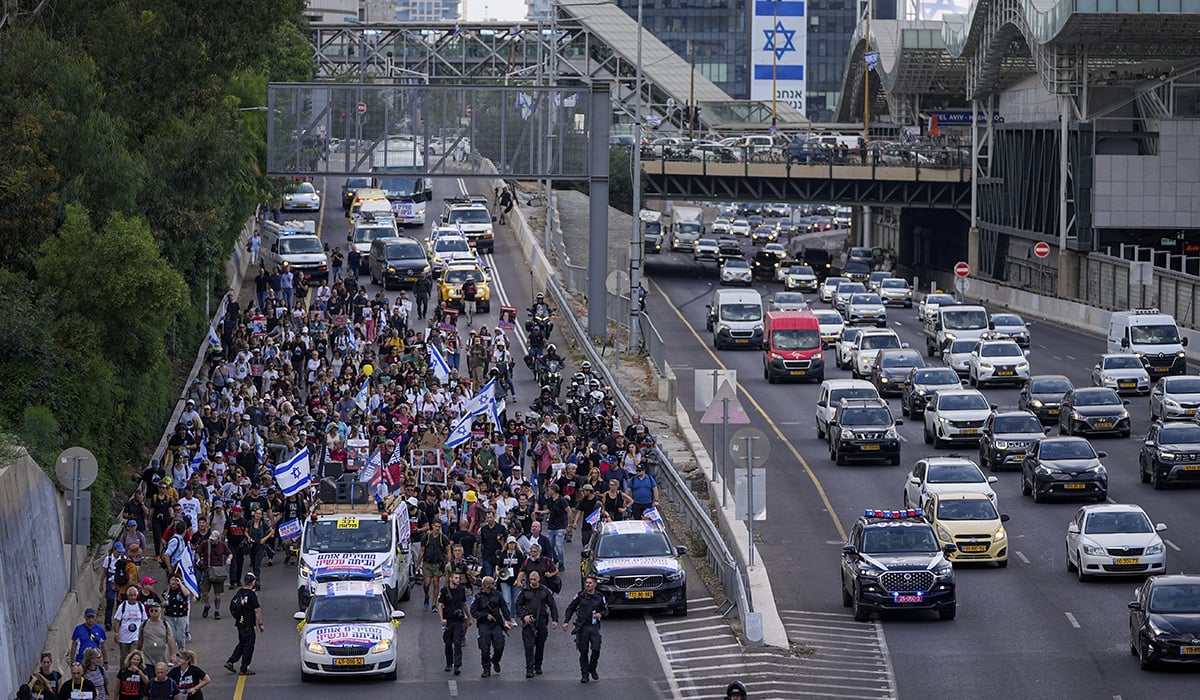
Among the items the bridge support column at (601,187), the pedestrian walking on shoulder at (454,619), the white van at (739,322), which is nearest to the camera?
the pedestrian walking on shoulder at (454,619)

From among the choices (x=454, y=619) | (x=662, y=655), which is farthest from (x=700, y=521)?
(x=454, y=619)

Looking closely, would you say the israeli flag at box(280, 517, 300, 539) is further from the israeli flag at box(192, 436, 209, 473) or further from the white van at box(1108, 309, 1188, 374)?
the white van at box(1108, 309, 1188, 374)

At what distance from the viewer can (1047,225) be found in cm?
8781

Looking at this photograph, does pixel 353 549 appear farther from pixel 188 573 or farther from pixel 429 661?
pixel 429 661

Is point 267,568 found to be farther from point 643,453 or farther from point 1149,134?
point 1149,134

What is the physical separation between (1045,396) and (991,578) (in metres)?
15.5

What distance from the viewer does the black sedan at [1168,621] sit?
23844 mm

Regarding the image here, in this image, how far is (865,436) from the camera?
40938mm

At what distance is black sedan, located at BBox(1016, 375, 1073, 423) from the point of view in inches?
1778

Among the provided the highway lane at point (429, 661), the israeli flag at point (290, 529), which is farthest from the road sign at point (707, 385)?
the israeli flag at point (290, 529)

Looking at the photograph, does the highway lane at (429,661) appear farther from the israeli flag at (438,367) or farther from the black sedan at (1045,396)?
the black sedan at (1045,396)

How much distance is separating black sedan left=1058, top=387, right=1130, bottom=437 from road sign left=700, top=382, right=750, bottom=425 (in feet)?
42.6

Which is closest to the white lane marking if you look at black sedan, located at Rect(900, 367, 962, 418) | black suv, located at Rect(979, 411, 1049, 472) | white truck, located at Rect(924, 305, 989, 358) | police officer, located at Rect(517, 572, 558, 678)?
police officer, located at Rect(517, 572, 558, 678)

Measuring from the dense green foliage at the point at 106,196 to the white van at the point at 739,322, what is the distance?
22654 mm
